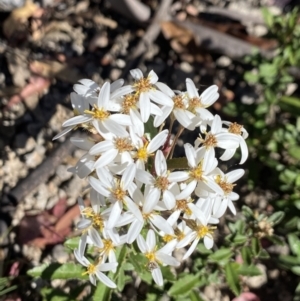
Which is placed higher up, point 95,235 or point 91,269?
point 95,235

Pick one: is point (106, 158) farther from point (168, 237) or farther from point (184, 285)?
point (184, 285)

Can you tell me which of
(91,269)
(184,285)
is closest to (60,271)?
(91,269)

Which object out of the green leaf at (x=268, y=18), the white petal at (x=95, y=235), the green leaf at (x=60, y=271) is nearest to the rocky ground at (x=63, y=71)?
the green leaf at (x=268, y=18)

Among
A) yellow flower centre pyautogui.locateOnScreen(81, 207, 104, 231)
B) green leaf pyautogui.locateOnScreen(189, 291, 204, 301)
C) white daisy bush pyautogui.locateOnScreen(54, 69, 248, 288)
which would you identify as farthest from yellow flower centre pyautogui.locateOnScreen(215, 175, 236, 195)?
green leaf pyautogui.locateOnScreen(189, 291, 204, 301)

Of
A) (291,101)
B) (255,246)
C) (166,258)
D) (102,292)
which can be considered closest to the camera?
(166,258)

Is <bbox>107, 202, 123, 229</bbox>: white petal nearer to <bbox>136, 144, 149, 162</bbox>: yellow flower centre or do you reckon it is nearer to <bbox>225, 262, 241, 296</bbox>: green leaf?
<bbox>136, 144, 149, 162</bbox>: yellow flower centre

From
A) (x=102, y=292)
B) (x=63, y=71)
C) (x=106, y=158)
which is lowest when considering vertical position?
(x=63, y=71)

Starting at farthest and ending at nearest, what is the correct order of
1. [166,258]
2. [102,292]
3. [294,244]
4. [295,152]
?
[295,152] < [294,244] < [102,292] < [166,258]

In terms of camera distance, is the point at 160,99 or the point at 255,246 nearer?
the point at 160,99
